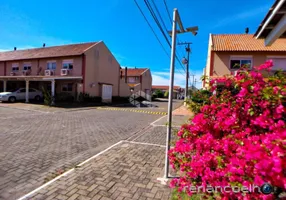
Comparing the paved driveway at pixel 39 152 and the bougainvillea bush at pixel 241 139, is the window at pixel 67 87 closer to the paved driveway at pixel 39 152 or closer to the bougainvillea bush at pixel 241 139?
the paved driveway at pixel 39 152

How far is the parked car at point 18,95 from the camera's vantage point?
19592mm

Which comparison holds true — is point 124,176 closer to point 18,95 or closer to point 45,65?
point 18,95

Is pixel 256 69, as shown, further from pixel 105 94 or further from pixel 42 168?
pixel 105 94

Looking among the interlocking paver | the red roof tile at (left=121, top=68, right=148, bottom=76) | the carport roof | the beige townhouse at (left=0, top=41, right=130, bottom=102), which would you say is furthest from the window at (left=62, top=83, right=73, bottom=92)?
the red roof tile at (left=121, top=68, right=148, bottom=76)

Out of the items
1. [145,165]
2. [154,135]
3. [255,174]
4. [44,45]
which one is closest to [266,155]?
[255,174]

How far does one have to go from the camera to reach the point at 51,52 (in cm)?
2578

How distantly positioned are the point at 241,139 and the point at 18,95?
961 inches

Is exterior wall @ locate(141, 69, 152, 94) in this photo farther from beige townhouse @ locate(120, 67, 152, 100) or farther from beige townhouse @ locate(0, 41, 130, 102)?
beige townhouse @ locate(0, 41, 130, 102)

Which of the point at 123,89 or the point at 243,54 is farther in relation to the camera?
the point at 123,89

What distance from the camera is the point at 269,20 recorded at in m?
4.33

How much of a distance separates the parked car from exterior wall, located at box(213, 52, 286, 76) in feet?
69.9

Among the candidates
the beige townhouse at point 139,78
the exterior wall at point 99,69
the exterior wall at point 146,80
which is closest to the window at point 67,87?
the exterior wall at point 99,69

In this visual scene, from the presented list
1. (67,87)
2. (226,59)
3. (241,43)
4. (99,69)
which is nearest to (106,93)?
(99,69)

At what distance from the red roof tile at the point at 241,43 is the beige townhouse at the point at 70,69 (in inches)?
578
